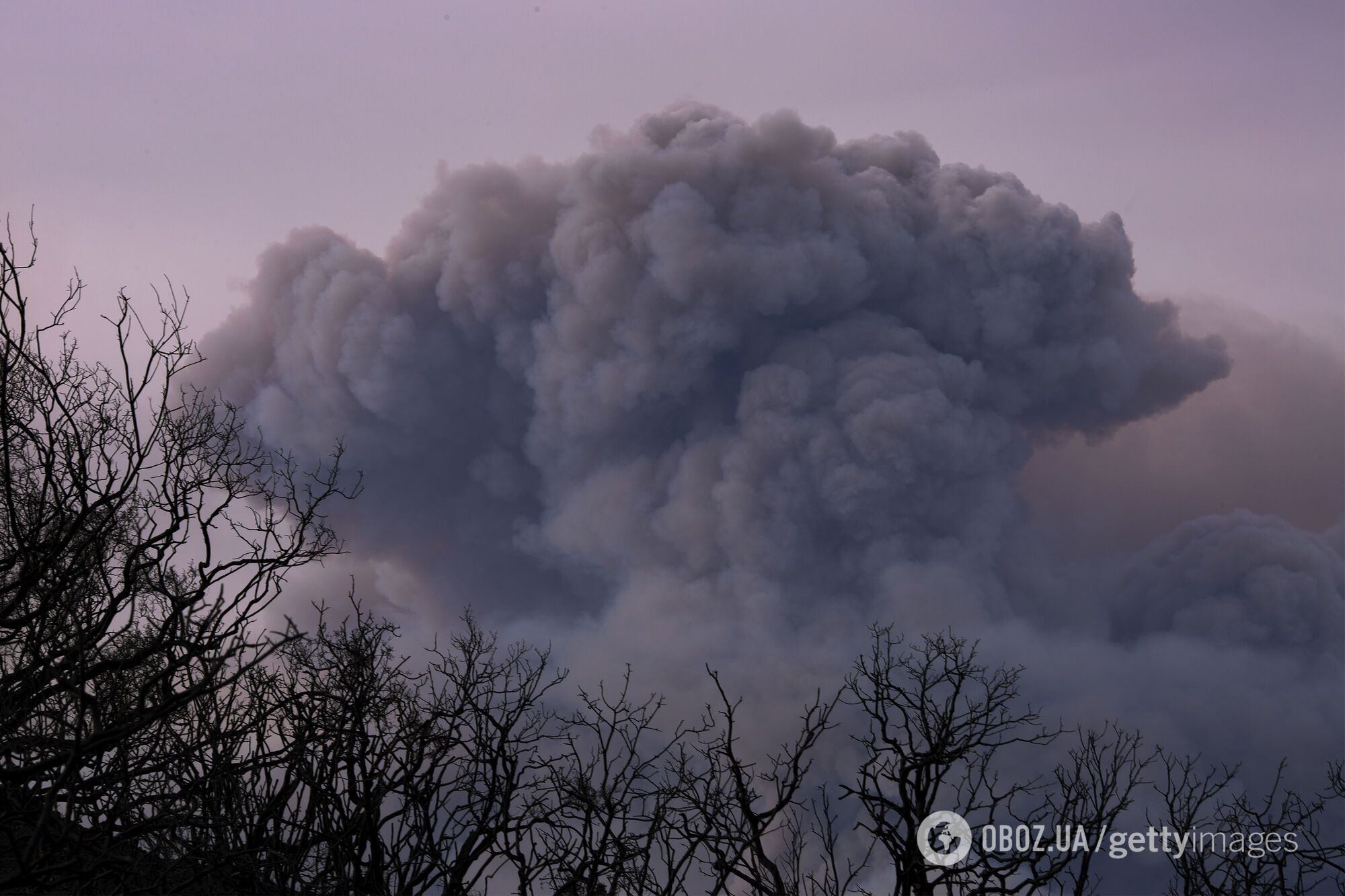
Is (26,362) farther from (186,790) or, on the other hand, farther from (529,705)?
(529,705)

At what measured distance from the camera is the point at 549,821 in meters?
10.9

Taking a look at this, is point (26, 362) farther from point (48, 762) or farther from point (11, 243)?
point (48, 762)

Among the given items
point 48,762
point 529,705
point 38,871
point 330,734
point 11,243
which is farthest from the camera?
point 529,705

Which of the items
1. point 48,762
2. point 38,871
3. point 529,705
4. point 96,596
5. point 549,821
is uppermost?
point 529,705

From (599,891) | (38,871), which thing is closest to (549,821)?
(599,891)

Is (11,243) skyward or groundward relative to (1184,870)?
skyward

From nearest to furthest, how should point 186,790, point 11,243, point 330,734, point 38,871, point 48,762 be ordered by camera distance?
point 38,871 → point 48,762 → point 186,790 → point 11,243 → point 330,734

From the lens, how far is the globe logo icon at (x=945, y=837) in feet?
33.3

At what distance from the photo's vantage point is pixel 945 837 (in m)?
10.5

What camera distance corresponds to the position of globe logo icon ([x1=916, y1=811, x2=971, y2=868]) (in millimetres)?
10148

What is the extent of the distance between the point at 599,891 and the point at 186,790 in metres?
5.44

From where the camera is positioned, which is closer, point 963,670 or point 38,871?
point 38,871

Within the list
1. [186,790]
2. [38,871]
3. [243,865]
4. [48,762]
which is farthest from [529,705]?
[38,871]

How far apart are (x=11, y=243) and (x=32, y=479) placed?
3.51 m
